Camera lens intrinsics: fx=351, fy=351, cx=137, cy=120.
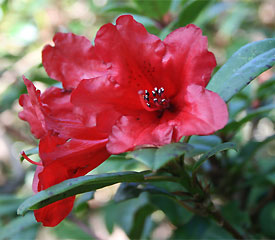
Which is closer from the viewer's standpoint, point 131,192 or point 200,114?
point 200,114

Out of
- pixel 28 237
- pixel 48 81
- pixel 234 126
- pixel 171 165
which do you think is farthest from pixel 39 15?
pixel 171 165

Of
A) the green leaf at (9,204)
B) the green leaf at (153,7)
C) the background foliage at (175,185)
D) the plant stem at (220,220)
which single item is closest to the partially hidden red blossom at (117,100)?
the background foliage at (175,185)

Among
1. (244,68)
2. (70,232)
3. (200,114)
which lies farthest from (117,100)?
(70,232)

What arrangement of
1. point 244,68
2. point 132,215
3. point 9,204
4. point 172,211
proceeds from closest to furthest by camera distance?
point 244,68 → point 172,211 → point 132,215 → point 9,204

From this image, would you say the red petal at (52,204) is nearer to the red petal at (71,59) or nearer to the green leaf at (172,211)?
Result: the red petal at (71,59)

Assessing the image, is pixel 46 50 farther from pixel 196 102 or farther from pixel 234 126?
pixel 234 126

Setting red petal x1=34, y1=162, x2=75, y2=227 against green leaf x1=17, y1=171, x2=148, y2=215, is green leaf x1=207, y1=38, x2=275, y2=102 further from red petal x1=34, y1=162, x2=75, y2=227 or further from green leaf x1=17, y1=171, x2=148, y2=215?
red petal x1=34, y1=162, x2=75, y2=227

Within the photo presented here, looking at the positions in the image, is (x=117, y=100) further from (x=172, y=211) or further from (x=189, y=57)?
(x=172, y=211)
